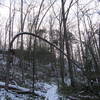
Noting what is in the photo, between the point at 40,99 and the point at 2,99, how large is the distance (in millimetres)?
2584

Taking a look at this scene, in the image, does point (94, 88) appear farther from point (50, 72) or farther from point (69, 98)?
point (50, 72)

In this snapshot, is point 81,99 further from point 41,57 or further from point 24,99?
point 41,57

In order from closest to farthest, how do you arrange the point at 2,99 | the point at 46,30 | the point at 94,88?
1. the point at 2,99
2. the point at 94,88
3. the point at 46,30

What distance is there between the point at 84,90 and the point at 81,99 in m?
1.76

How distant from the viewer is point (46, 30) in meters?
29.9

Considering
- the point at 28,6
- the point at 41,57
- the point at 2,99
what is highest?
the point at 28,6

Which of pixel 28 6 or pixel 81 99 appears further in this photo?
pixel 28 6

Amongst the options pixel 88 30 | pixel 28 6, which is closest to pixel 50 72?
pixel 88 30

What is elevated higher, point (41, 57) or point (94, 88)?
point (41, 57)

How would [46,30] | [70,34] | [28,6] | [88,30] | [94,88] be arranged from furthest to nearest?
[46,30]
[70,34]
[88,30]
[28,6]
[94,88]

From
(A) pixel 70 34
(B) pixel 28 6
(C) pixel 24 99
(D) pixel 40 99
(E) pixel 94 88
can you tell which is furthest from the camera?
(A) pixel 70 34

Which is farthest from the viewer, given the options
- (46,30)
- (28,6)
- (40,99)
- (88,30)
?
(46,30)

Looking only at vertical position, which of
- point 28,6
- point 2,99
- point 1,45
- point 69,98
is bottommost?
point 69,98

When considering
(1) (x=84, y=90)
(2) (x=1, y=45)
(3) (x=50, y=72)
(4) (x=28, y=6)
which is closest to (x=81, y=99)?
→ (1) (x=84, y=90)
